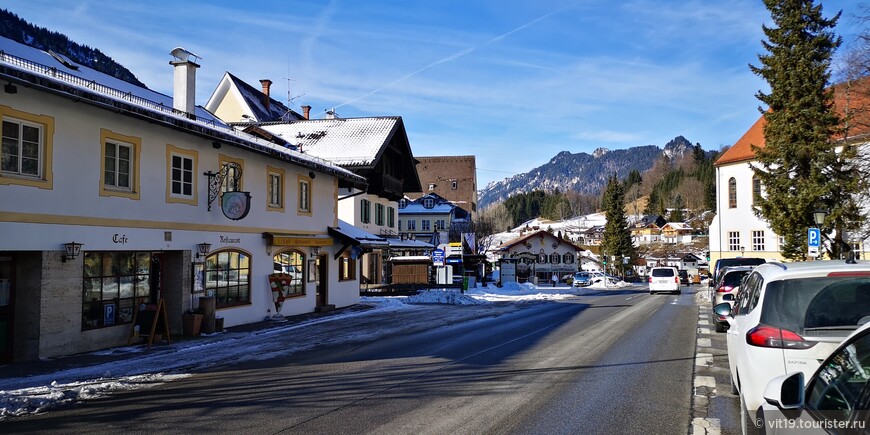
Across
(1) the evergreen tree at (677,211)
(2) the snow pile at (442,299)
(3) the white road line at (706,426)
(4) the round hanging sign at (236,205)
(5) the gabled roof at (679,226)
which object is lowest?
(2) the snow pile at (442,299)

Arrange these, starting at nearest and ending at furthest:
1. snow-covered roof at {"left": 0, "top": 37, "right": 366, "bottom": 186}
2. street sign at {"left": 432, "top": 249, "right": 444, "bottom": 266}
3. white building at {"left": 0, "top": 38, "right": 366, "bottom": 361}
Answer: snow-covered roof at {"left": 0, "top": 37, "right": 366, "bottom": 186} < white building at {"left": 0, "top": 38, "right": 366, "bottom": 361} < street sign at {"left": 432, "top": 249, "right": 444, "bottom": 266}

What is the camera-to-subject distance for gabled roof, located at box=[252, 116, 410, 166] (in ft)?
110

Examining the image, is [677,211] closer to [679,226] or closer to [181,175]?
[679,226]

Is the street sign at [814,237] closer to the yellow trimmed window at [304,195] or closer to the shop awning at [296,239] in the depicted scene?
the shop awning at [296,239]

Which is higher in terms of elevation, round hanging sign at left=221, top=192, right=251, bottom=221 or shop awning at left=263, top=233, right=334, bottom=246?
round hanging sign at left=221, top=192, right=251, bottom=221

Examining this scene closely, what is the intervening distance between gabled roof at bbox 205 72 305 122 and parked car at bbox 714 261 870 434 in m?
39.8

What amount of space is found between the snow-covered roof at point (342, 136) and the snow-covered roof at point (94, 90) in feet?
36.3

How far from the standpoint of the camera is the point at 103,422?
751cm

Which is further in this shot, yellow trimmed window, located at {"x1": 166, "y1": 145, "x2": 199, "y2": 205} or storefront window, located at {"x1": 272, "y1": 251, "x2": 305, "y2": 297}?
storefront window, located at {"x1": 272, "y1": 251, "x2": 305, "y2": 297}

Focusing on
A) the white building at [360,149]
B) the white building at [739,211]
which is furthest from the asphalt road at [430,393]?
the white building at [739,211]

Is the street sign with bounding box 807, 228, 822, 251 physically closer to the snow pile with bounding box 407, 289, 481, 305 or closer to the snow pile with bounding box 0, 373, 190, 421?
the snow pile with bounding box 407, 289, 481, 305

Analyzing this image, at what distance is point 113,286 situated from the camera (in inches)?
570

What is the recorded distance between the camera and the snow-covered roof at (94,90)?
11.7m

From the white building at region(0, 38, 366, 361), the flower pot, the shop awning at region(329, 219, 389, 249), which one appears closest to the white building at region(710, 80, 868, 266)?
the shop awning at region(329, 219, 389, 249)
